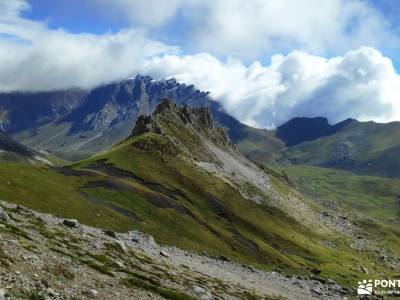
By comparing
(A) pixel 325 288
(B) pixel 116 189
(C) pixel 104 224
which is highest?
(B) pixel 116 189

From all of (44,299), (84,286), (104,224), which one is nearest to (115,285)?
(84,286)

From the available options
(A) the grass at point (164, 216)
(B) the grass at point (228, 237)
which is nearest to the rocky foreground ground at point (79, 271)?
(A) the grass at point (164, 216)

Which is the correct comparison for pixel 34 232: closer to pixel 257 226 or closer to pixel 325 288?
pixel 325 288

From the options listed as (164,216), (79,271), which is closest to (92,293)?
(79,271)

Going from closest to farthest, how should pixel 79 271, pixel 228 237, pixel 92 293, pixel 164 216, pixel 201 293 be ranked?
1. pixel 92 293
2. pixel 79 271
3. pixel 201 293
4. pixel 164 216
5. pixel 228 237

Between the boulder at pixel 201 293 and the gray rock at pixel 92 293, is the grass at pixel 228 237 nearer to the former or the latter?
the boulder at pixel 201 293

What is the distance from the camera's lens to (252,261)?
149375mm

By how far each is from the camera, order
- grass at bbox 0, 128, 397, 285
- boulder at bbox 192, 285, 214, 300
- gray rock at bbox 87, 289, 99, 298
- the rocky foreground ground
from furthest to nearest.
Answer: grass at bbox 0, 128, 397, 285 < boulder at bbox 192, 285, 214, 300 < gray rock at bbox 87, 289, 99, 298 < the rocky foreground ground

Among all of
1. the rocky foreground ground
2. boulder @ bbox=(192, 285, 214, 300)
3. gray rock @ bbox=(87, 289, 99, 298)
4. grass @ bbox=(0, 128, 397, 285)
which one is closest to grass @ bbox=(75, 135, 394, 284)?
grass @ bbox=(0, 128, 397, 285)

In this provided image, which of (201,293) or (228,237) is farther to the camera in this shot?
(228,237)

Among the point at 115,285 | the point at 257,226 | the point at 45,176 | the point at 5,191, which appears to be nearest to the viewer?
the point at 115,285

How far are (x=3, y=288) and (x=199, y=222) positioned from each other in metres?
130

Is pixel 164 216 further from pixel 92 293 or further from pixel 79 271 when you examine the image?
pixel 92 293

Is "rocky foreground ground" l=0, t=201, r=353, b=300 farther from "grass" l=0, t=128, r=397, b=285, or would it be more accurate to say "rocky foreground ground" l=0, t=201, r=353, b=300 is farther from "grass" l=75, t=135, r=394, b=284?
"grass" l=75, t=135, r=394, b=284
